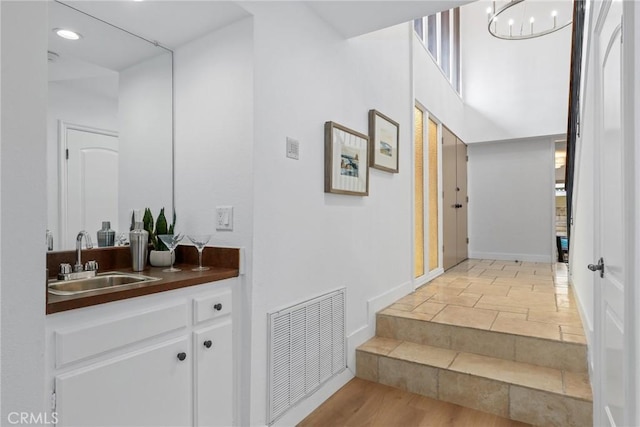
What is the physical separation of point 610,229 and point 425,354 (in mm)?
1512

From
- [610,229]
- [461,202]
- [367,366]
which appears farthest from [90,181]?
[461,202]

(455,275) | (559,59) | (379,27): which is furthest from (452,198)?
(379,27)

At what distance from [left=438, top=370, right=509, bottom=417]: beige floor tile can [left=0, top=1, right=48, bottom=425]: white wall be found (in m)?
2.15

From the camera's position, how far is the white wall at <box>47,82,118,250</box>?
171cm

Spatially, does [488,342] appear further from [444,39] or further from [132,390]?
[444,39]

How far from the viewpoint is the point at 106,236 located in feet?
6.33

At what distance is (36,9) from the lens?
2.88 feet

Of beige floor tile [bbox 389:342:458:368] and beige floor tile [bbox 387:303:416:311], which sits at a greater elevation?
beige floor tile [bbox 387:303:416:311]

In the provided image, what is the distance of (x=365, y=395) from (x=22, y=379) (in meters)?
1.98

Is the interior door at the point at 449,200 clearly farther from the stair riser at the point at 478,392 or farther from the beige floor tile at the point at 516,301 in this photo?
the stair riser at the point at 478,392

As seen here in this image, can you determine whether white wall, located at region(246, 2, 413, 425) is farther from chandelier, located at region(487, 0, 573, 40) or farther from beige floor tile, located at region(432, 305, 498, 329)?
chandelier, located at region(487, 0, 573, 40)

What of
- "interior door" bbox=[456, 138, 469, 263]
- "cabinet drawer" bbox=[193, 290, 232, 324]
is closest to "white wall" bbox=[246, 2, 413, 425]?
"cabinet drawer" bbox=[193, 290, 232, 324]

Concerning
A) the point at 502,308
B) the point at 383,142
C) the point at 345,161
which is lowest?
the point at 502,308

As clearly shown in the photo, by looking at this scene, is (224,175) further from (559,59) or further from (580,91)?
(559,59)
